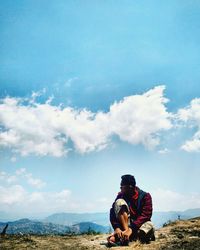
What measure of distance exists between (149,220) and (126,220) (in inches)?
32.7

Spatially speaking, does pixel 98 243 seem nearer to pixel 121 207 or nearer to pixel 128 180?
pixel 121 207

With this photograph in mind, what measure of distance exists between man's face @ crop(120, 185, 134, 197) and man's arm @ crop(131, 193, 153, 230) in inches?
16.7

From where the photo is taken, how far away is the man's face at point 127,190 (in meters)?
8.61

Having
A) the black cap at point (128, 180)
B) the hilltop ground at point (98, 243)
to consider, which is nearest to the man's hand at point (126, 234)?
the hilltop ground at point (98, 243)

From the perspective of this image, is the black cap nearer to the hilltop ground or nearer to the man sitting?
the man sitting

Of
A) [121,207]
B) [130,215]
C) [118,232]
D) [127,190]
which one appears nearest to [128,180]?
[127,190]

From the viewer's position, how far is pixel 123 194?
8766mm

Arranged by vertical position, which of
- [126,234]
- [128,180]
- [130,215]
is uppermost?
[128,180]

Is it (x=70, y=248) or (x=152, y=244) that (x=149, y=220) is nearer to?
(x=152, y=244)

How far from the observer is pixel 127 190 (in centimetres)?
864

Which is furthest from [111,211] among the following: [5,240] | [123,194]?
[5,240]

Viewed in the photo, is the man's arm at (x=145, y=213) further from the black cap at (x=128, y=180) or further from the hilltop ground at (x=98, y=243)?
the black cap at (x=128, y=180)

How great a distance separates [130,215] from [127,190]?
721mm

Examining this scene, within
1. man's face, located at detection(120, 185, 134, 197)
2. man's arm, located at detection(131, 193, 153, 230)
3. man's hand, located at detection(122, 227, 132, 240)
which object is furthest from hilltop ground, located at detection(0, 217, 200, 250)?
man's face, located at detection(120, 185, 134, 197)
